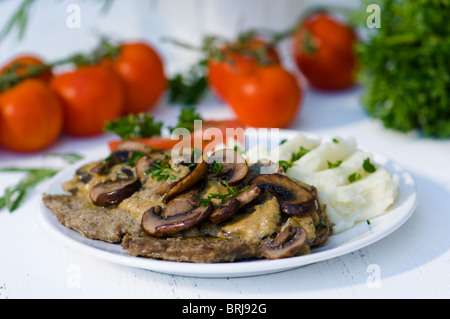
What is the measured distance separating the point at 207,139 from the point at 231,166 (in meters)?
1.13

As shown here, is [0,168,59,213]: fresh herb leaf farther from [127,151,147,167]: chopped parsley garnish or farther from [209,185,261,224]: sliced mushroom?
[209,185,261,224]: sliced mushroom

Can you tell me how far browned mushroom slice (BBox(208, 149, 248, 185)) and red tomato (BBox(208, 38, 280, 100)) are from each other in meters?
2.33

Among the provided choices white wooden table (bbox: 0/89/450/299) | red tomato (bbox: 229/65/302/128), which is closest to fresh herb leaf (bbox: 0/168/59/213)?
white wooden table (bbox: 0/89/450/299)

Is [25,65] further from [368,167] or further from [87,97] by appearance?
[368,167]

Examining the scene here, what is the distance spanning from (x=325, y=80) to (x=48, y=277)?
4.80m

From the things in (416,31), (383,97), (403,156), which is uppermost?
(416,31)

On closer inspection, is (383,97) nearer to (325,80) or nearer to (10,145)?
(325,80)

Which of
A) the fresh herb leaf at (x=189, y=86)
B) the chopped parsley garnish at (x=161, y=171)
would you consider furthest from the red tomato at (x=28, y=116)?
the chopped parsley garnish at (x=161, y=171)

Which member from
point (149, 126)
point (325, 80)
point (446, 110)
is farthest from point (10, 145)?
point (446, 110)

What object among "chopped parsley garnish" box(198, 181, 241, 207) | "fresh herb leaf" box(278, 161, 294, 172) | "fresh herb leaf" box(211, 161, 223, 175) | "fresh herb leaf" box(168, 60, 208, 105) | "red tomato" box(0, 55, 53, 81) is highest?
"red tomato" box(0, 55, 53, 81)

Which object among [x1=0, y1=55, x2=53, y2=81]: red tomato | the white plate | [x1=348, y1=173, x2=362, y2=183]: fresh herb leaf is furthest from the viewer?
[x1=0, y1=55, x2=53, y2=81]: red tomato

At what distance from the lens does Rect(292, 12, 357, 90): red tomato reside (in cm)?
695

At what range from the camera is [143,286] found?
334 cm

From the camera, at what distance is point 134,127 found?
4738 mm
